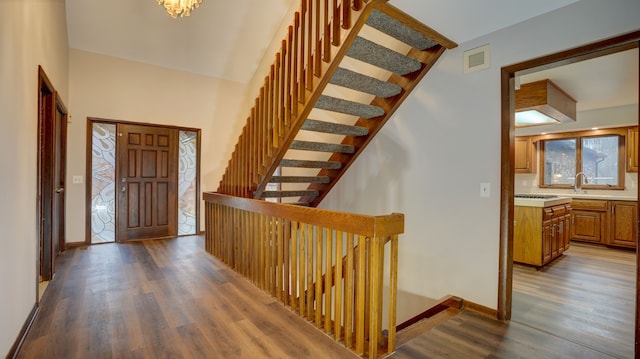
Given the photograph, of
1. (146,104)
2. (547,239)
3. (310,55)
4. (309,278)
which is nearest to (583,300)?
(547,239)

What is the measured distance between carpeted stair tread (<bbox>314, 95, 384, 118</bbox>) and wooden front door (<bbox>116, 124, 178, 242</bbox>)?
3.47 metres

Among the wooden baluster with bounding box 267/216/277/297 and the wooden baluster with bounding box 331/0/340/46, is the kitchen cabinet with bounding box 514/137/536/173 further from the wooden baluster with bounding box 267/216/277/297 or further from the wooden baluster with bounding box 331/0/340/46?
the wooden baluster with bounding box 267/216/277/297

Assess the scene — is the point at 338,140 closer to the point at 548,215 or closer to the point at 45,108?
the point at 548,215

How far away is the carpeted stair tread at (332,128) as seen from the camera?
2.80 m

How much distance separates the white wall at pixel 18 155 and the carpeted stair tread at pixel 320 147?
1992 millimetres

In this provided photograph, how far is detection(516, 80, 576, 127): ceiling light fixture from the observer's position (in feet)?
11.6

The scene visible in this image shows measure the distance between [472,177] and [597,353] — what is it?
1369 mm

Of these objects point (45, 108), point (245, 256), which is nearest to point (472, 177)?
point (245, 256)

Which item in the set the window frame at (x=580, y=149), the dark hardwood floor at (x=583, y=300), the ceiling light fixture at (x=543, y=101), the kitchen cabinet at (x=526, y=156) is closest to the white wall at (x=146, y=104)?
the ceiling light fixture at (x=543, y=101)

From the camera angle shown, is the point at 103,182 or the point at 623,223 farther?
the point at 623,223

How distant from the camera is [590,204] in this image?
499cm

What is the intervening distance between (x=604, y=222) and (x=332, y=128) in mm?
5123

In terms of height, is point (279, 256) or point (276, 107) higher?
point (276, 107)

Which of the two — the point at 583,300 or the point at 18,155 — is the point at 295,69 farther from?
the point at 583,300
